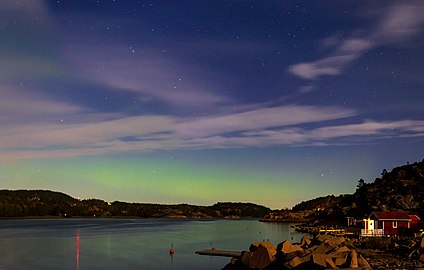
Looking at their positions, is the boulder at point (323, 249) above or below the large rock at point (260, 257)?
above

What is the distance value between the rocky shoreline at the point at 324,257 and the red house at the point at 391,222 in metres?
23.0

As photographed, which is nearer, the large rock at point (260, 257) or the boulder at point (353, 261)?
the boulder at point (353, 261)

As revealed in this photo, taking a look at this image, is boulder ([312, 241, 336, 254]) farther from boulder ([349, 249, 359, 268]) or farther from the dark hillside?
the dark hillside

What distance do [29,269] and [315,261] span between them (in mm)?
41695

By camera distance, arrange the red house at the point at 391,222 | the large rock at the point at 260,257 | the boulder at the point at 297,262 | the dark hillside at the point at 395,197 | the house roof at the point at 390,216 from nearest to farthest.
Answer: the boulder at the point at 297,262, the large rock at the point at 260,257, the red house at the point at 391,222, the house roof at the point at 390,216, the dark hillside at the point at 395,197

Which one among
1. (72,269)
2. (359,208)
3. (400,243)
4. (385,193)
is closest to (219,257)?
(72,269)

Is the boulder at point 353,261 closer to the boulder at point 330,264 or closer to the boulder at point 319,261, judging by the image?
the boulder at point 330,264

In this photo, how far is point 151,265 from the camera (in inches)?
2630

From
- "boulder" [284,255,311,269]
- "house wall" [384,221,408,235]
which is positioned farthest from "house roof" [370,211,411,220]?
"boulder" [284,255,311,269]

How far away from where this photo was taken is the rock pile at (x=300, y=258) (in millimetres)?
39062

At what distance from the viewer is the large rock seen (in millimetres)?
45875

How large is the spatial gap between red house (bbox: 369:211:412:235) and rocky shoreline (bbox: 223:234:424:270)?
23.0 metres

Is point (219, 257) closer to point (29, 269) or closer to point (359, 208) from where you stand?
point (29, 269)

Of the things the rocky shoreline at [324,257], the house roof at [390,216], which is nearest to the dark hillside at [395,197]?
the house roof at [390,216]
